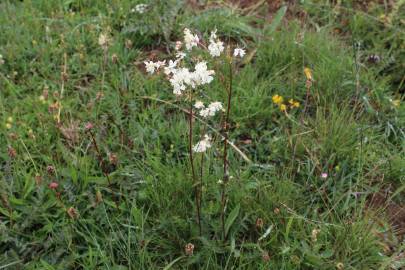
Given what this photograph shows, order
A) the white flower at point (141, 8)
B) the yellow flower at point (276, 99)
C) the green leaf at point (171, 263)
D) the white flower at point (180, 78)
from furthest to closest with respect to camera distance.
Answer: the white flower at point (141, 8) → the yellow flower at point (276, 99) → the green leaf at point (171, 263) → the white flower at point (180, 78)

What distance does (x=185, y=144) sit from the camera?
7.15 ft

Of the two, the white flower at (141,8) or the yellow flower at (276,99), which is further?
the white flower at (141,8)

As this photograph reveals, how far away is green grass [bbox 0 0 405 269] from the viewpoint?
1781 mm

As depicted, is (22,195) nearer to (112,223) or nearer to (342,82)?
(112,223)

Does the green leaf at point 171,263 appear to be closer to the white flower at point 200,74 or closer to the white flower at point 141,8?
the white flower at point 200,74

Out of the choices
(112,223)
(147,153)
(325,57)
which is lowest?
(112,223)

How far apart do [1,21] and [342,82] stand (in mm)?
1939

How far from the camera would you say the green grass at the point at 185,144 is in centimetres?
178

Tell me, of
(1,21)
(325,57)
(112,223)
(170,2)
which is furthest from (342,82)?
(1,21)

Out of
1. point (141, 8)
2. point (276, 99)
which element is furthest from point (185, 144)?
point (141, 8)

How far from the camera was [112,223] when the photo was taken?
185 cm

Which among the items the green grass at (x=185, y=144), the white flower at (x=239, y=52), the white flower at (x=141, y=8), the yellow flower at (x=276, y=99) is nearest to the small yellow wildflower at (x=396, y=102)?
the green grass at (x=185, y=144)

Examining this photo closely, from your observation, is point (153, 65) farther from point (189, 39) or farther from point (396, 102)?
point (396, 102)

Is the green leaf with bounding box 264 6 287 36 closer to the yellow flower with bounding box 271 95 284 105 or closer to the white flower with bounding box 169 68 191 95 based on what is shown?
the yellow flower with bounding box 271 95 284 105
